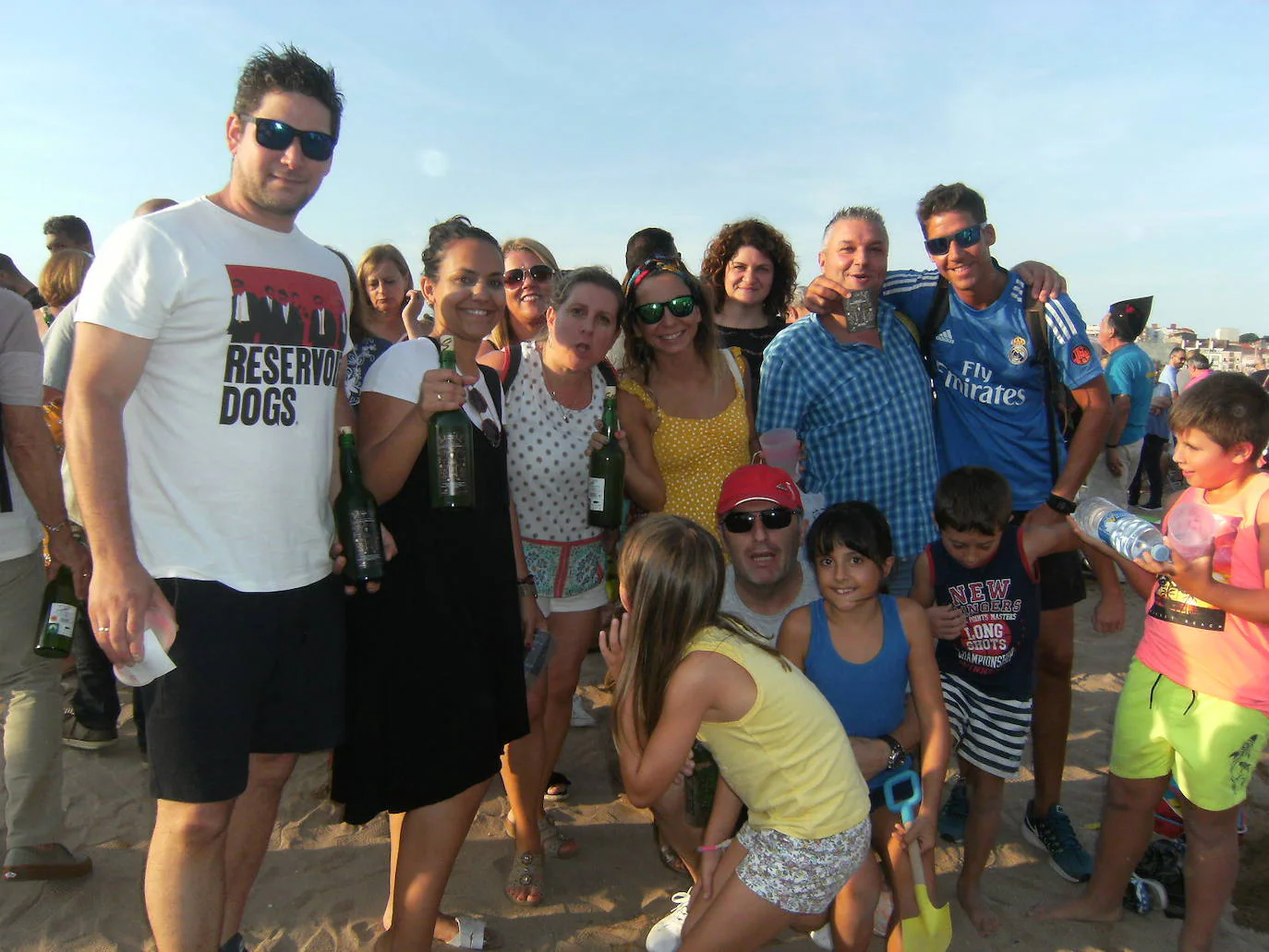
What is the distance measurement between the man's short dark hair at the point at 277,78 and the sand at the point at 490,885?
1.85 metres

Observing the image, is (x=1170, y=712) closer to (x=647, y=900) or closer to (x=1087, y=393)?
(x=1087, y=393)

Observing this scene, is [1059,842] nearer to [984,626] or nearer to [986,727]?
[986,727]

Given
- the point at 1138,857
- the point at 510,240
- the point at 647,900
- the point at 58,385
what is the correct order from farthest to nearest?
the point at 510,240 → the point at 58,385 → the point at 647,900 → the point at 1138,857

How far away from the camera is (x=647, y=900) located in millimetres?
3088

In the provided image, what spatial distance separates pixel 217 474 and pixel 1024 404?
306cm

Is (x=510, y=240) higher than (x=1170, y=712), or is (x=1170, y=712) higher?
(x=510, y=240)

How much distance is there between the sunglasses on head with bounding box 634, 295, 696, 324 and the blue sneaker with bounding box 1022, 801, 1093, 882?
271 centimetres

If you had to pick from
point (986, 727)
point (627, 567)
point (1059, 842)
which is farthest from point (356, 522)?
point (1059, 842)

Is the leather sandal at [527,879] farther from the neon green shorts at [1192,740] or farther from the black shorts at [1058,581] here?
the black shorts at [1058,581]

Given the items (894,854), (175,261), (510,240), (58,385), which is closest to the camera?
(175,261)

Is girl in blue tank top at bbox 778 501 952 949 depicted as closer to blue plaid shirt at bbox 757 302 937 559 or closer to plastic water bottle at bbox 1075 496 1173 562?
blue plaid shirt at bbox 757 302 937 559

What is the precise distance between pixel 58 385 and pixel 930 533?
12.6 feet

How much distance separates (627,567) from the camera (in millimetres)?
2285

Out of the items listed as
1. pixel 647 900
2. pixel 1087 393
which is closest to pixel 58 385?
pixel 647 900
